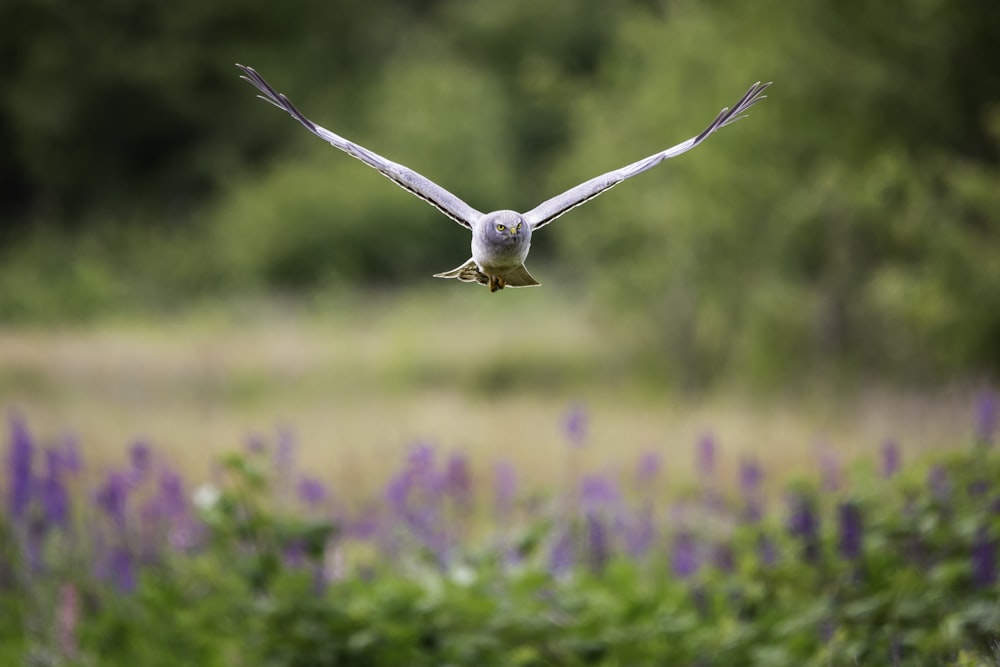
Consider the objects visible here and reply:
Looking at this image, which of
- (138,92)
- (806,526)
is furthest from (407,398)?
(138,92)

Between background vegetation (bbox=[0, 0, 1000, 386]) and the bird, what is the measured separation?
7.80 metres

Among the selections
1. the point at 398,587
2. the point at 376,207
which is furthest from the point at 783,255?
the point at 376,207

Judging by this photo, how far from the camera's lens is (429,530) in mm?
5184

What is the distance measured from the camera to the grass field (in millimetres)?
9102

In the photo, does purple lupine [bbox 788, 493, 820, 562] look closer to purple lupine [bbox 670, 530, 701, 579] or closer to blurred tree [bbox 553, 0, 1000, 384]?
purple lupine [bbox 670, 530, 701, 579]

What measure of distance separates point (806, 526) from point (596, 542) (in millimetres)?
1164

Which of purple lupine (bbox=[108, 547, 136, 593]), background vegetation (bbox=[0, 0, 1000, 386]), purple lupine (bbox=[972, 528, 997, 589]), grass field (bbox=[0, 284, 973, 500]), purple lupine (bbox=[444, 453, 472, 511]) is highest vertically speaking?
background vegetation (bbox=[0, 0, 1000, 386])

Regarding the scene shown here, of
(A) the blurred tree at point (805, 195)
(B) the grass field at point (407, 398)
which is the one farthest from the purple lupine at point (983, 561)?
(A) the blurred tree at point (805, 195)

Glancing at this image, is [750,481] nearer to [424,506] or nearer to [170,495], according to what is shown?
[424,506]

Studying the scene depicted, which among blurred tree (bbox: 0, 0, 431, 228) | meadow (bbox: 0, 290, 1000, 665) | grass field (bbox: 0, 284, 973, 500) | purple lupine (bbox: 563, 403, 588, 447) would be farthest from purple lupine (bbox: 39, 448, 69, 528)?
blurred tree (bbox: 0, 0, 431, 228)

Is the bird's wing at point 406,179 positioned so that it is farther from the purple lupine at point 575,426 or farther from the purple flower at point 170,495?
the purple flower at point 170,495

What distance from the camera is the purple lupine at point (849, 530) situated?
3.87m

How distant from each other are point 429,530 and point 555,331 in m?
11.5

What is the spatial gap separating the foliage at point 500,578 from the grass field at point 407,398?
0.74 meters
